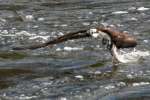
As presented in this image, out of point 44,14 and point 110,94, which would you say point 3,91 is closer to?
point 110,94

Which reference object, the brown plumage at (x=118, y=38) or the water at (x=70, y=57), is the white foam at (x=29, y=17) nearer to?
the water at (x=70, y=57)

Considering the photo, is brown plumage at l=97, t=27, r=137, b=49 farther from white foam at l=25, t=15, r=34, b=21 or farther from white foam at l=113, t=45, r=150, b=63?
white foam at l=25, t=15, r=34, b=21

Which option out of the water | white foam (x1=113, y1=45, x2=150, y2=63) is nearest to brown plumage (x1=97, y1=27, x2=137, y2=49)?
white foam (x1=113, y1=45, x2=150, y2=63)

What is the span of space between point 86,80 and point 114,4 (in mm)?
8047

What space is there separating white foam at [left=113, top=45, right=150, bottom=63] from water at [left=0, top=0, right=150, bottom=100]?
0.64ft

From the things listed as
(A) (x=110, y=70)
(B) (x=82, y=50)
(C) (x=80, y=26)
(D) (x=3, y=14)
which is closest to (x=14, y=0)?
(D) (x=3, y=14)

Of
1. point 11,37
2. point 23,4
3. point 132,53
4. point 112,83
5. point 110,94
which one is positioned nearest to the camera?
point 110,94

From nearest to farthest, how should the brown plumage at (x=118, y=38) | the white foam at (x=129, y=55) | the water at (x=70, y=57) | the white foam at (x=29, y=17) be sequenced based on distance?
the water at (x=70, y=57), the brown plumage at (x=118, y=38), the white foam at (x=129, y=55), the white foam at (x=29, y=17)

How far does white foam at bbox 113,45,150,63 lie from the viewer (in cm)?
1009

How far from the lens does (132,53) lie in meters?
10.7

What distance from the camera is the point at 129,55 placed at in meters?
10.6

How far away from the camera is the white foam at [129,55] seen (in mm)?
10085

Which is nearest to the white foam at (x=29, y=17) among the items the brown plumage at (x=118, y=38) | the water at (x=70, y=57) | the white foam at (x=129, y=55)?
the water at (x=70, y=57)

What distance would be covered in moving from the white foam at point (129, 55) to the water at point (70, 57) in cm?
19
